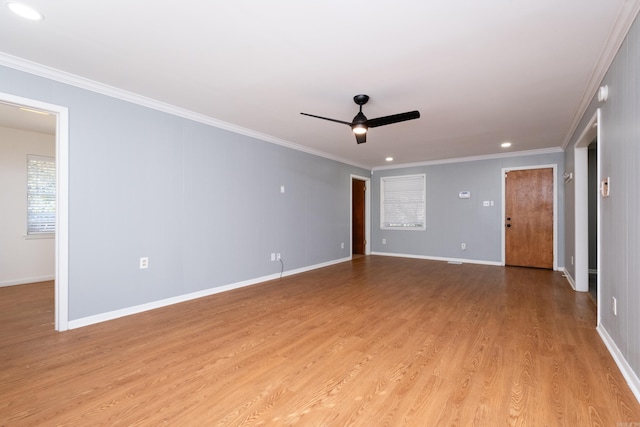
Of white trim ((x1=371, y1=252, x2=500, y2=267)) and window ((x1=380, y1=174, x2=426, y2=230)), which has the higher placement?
window ((x1=380, y1=174, x2=426, y2=230))

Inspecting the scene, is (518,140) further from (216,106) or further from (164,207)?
(164,207)

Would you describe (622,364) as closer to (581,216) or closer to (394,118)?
(394,118)

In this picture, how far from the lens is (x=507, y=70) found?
266cm

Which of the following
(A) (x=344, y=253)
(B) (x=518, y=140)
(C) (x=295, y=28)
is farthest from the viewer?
(A) (x=344, y=253)

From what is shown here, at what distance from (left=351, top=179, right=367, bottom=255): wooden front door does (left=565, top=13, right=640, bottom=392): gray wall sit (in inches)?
214

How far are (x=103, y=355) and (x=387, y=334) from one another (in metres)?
2.38

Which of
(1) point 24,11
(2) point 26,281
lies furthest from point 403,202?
(2) point 26,281

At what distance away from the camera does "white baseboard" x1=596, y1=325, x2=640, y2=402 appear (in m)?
1.81

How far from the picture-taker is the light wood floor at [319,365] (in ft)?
5.42

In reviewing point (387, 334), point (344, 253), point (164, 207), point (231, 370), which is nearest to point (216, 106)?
point (164, 207)

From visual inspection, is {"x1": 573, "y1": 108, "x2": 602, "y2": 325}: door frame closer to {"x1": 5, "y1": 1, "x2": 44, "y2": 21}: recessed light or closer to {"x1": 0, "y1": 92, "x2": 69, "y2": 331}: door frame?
{"x1": 5, "y1": 1, "x2": 44, "y2": 21}: recessed light

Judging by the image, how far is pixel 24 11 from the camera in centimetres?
195

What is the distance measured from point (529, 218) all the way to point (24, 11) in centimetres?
751

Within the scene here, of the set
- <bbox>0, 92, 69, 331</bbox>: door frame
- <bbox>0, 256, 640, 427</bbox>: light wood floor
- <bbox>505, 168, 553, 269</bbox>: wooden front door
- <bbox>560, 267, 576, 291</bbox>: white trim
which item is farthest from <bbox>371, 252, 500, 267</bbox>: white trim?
<bbox>0, 92, 69, 331</bbox>: door frame
